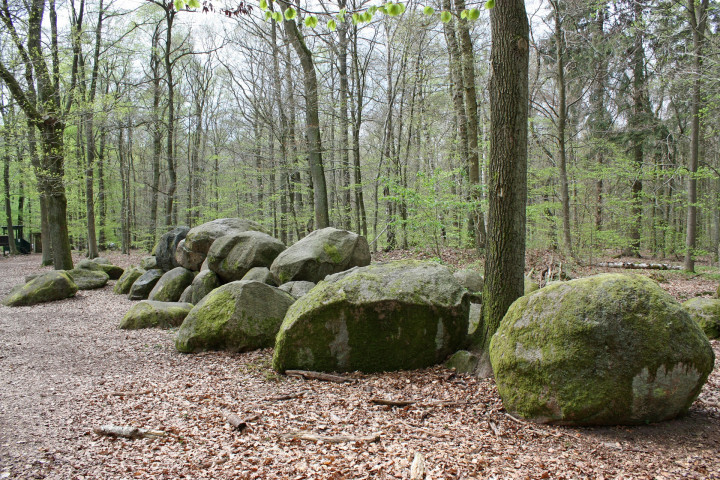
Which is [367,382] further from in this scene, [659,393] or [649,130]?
[649,130]

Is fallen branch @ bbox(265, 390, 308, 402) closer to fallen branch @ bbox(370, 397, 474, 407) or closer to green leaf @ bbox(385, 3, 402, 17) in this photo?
fallen branch @ bbox(370, 397, 474, 407)

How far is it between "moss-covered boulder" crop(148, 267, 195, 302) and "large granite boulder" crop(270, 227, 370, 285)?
254cm

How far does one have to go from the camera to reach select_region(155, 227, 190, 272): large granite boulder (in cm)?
1133

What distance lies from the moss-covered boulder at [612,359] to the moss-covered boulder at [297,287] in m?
4.86

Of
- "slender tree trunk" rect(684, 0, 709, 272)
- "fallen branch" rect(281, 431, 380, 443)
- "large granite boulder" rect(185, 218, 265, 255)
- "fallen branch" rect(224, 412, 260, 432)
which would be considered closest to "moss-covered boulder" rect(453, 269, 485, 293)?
"fallen branch" rect(281, 431, 380, 443)

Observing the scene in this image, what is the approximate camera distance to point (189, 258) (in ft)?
34.7

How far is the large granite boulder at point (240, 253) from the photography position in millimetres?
9344

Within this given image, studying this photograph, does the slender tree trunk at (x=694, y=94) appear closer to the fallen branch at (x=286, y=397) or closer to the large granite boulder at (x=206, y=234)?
the fallen branch at (x=286, y=397)

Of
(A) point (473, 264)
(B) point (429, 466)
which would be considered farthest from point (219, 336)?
(A) point (473, 264)

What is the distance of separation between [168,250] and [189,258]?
50.0 inches

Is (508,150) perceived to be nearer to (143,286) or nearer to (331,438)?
(331,438)

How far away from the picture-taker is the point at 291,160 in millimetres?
16109

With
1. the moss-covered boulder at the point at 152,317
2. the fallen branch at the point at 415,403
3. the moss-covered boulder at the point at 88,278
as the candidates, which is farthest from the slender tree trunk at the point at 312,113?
the fallen branch at the point at 415,403

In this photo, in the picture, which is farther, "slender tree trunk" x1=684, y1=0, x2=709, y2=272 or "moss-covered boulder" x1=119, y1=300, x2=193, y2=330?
"slender tree trunk" x1=684, y1=0, x2=709, y2=272
